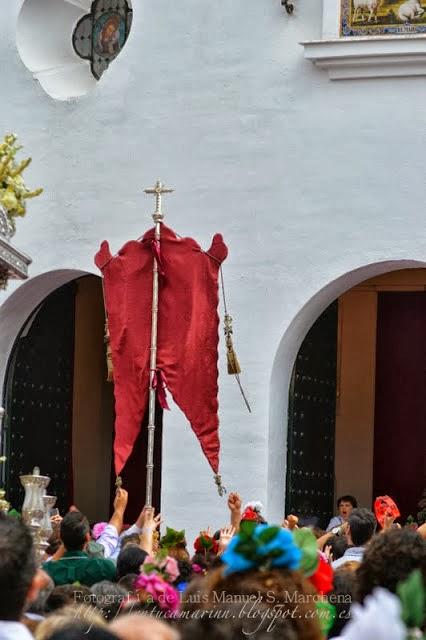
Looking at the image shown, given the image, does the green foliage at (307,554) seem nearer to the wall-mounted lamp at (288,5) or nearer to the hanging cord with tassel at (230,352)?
the hanging cord with tassel at (230,352)

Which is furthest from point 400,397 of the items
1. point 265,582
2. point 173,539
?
point 265,582

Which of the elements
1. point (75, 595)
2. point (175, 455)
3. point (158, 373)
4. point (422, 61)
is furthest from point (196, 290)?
point (75, 595)

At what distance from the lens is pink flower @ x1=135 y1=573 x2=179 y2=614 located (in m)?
6.47

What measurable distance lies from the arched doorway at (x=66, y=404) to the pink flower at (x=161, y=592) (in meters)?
7.31

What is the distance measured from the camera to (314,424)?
14008mm

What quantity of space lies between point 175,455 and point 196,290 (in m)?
1.84

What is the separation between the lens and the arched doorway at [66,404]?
14.4 metres

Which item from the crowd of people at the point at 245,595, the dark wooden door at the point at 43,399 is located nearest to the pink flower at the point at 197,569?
the crowd of people at the point at 245,595

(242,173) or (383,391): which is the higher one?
(242,173)

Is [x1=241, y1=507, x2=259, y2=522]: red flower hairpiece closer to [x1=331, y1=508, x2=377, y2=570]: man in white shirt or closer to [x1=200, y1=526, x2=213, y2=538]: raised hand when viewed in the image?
[x1=200, y1=526, x2=213, y2=538]: raised hand

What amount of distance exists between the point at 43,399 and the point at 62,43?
345 cm

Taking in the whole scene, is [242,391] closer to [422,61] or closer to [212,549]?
[422,61]

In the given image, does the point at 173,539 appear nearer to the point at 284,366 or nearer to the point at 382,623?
the point at 284,366

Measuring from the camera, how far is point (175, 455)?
13281 mm
